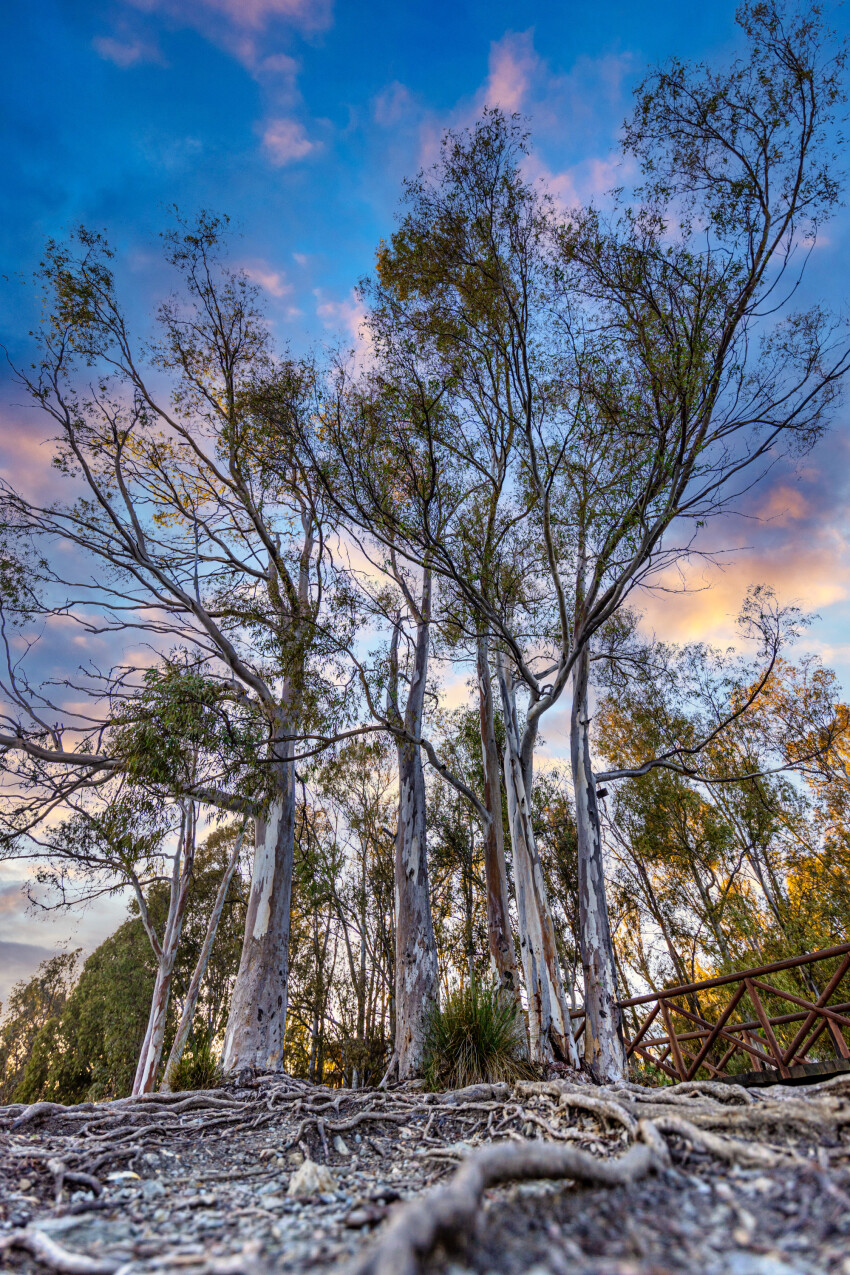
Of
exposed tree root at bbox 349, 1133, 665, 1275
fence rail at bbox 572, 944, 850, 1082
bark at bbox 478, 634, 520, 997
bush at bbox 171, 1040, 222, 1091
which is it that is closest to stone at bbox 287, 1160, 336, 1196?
exposed tree root at bbox 349, 1133, 665, 1275

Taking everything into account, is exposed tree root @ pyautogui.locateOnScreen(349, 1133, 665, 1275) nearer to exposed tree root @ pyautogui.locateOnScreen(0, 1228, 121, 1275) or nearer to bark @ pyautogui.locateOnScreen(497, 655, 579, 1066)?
exposed tree root @ pyautogui.locateOnScreen(0, 1228, 121, 1275)

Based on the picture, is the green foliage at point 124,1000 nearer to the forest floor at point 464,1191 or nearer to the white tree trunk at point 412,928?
the white tree trunk at point 412,928

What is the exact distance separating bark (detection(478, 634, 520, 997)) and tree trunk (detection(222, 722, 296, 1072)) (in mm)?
2864

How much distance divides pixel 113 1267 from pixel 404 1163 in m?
1.73

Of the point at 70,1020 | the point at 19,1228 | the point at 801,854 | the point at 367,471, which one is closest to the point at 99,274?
the point at 367,471

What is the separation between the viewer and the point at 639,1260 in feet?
3.16

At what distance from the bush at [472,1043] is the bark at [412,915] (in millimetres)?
691

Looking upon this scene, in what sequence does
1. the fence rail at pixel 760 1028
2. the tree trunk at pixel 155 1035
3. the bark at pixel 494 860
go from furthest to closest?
the tree trunk at pixel 155 1035 → the bark at pixel 494 860 → the fence rail at pixel 760 1028

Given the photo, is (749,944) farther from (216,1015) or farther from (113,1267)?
(216,1015)

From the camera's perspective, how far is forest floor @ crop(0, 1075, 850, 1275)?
973 millimetres

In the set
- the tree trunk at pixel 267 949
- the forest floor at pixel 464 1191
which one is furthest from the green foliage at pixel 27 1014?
the forest floor at pixel 464 1191

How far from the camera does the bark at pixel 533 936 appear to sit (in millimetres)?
5316

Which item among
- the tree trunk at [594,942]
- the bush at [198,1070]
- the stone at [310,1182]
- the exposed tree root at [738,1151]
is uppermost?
the tree trunk at [594,942]

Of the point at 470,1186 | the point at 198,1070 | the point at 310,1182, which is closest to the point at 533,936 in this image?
the point at 198,1070
